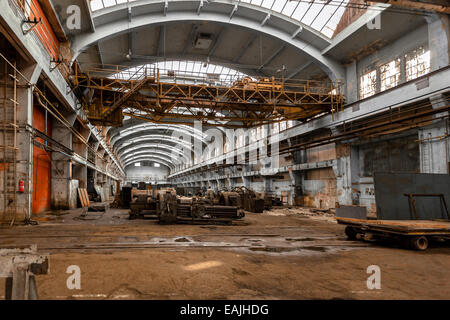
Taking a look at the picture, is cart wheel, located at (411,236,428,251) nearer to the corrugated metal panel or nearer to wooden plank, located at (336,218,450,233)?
wooden plank, located at (336,218,450,233)

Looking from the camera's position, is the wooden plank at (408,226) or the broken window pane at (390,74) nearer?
the wooden plank at (408,226)

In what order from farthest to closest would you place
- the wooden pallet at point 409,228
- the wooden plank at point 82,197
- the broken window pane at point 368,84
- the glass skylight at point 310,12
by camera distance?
the wooden plank at point 82,197 < the glass skylight at point 310,12 < the broken window pane at point 368,84 < the wooden pallet at point 409,228

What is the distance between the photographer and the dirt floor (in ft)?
11.6

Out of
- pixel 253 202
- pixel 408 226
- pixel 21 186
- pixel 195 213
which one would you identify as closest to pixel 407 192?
pixel 408 226

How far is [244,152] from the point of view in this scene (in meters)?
28.5

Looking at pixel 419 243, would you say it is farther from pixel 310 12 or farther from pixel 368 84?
pixel 310 12

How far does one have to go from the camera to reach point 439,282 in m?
4.09

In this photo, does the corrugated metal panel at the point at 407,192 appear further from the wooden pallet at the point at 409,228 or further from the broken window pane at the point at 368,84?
the broken window pane at the point at 368,84

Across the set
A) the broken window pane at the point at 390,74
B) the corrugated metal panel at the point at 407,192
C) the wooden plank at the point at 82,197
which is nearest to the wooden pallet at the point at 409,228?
the corrugated metal panel at the point at 407,192

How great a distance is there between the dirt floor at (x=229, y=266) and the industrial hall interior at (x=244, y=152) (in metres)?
0.04

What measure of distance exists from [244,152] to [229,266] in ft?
78.7

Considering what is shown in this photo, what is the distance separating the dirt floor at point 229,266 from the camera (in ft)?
11.6

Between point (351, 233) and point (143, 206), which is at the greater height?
point (143, 206)
